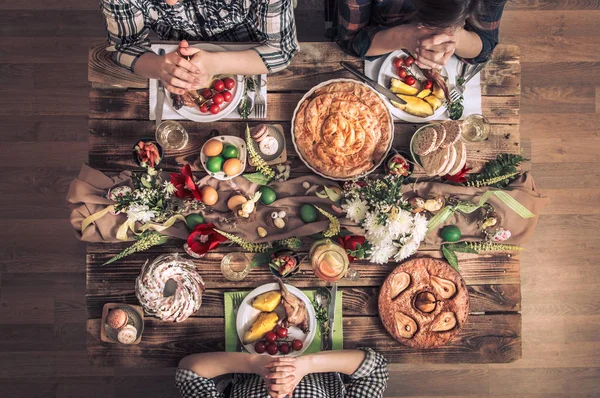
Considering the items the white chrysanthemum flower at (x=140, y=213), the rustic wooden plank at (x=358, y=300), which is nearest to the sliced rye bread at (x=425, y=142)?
the rustic wooden plank at (x=358, y=300)

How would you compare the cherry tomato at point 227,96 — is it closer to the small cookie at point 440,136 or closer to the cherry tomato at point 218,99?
the cherry tomato at point 218,99

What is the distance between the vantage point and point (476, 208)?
69.0 inches

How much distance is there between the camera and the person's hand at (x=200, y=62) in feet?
5.29

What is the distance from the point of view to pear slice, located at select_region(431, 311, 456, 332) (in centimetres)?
176

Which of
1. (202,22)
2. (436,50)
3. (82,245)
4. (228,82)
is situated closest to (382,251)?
(436,50)

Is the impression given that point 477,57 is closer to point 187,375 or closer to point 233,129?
point 233,129

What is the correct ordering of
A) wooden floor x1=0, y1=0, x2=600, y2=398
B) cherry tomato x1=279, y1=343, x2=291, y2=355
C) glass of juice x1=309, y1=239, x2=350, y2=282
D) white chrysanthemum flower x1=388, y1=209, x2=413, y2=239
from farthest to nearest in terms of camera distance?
wooden floor x1=0, y1=0, x2=600, y2=398, cherry tomato x1=279, y1=343, x2=291, y2=355, glass of juice x1=309, y1=239, x2=350, y2=282, white chrysanthemum flower x1=388, y1=209, x2=413, y2=239

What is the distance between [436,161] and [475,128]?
26cm

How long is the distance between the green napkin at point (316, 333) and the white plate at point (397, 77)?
756 mm

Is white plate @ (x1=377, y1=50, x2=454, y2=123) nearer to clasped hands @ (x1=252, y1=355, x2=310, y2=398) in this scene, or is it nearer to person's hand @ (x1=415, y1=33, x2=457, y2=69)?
person's hand @ (x1=415, y1=33, x2=457, y2=69)

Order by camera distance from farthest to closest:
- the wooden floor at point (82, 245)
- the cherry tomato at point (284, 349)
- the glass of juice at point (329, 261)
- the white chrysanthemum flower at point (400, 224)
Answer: the wooden floor at point (82, 245) → the cherry tomato at point (284, 349) → the glass of juice at point (329, 261) → the white chrysanthemum flower at point (400, 224)

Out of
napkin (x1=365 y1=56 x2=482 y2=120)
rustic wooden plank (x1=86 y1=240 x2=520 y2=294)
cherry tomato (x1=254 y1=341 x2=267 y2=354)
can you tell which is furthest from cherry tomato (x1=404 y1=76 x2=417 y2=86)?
cherry tomato (x1=254 y1=341 x2=267 y2=354)

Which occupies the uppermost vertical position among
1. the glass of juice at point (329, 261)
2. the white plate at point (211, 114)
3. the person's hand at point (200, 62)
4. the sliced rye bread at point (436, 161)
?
the person's hand at point (200, 62)

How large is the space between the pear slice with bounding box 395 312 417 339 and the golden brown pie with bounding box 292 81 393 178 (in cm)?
60
